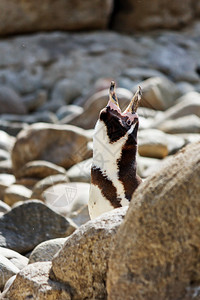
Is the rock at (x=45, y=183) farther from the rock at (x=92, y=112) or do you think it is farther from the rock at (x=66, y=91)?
the rock at (x=66, y=91)

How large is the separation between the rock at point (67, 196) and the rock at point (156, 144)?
73.8 inches

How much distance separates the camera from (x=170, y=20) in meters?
16.0

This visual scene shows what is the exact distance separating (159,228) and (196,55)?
13.1 metres

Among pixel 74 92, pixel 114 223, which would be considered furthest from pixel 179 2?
pixel 114 223

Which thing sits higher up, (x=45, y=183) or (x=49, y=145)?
(x=45, y=183)

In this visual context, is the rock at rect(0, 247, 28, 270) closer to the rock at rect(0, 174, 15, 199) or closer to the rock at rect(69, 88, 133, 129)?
the rock at rect(0, 174, 15, 199)

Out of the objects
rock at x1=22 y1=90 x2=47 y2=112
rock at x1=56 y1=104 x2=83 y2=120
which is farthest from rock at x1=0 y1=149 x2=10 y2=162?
rock at x1=22 y1=90 x2=47 y2=112

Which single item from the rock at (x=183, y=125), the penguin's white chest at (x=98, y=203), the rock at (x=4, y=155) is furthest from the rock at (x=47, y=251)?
the rock at (x=4, y=155)

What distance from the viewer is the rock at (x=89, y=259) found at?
7.95ft

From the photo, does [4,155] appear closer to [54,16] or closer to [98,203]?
[54,16]

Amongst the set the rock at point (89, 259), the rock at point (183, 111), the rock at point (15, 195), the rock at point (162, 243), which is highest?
the rock at point (162, 243)

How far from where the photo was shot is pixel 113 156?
3.71 m

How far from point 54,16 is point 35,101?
2852 millimetres

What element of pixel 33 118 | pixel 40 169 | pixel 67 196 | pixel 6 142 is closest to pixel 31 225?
pixel 67 196
